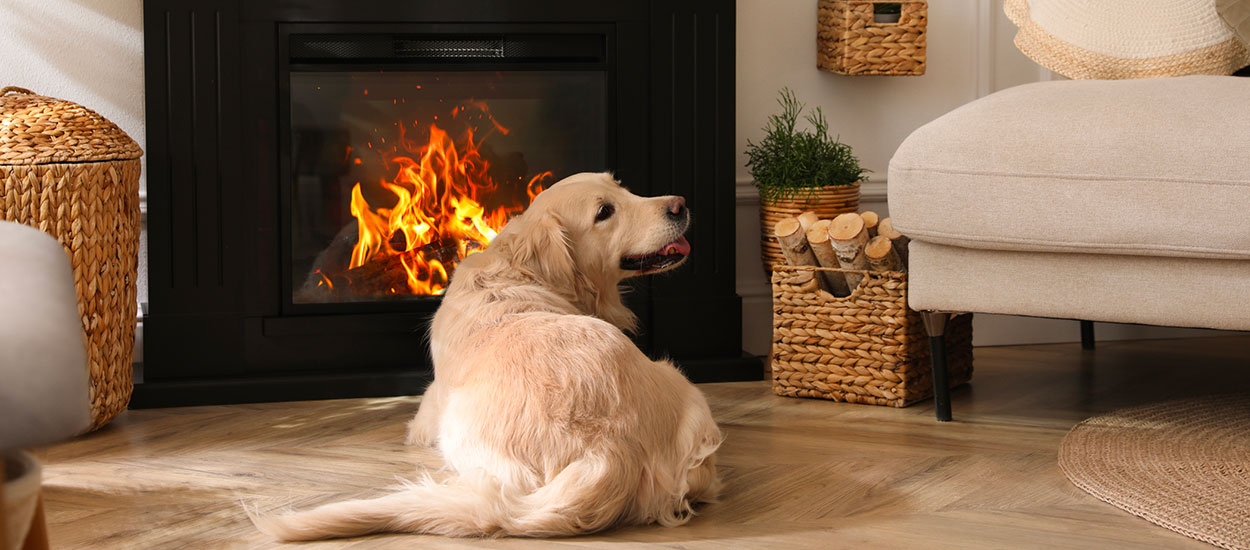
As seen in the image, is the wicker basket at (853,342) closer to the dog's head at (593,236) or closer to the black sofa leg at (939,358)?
the black sofa leg at (939,358)

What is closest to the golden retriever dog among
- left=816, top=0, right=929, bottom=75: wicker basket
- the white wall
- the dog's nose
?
the dog's nose

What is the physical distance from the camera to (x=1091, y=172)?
1893 mm

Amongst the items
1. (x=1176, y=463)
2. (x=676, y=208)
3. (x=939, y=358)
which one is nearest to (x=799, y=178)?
(x=939, y=358)

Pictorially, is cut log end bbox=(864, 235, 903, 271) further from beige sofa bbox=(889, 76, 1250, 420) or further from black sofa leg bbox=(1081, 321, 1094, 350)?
black sofa leg bbox=(1081, 321, 1094, 350)

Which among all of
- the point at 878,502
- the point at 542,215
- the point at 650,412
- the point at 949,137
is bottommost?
the point at 878,502

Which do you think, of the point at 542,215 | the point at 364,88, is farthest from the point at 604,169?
the point at 542,215

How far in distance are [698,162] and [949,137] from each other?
2.51 feet

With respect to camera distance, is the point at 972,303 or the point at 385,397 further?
the point at 385,397

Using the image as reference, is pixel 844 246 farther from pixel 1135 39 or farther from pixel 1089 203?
pixel 1135 39

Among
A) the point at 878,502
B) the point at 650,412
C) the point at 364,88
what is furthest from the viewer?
the point at 364,88

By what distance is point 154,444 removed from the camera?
2105mm

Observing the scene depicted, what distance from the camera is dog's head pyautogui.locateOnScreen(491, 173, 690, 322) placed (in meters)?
1.88

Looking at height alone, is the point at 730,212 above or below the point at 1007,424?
above

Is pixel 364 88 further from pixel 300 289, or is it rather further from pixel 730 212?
pixel 730 212
